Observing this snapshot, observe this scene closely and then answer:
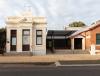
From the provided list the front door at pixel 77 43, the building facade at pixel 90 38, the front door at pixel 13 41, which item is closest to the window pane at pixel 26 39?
the front door at pixel 13 41

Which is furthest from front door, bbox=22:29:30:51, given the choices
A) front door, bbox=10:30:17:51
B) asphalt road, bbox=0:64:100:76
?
asphalt road, bbox=0:64:100:76

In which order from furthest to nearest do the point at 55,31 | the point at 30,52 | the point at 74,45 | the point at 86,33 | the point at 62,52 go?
the point at 55,31
the point at 74,45
the point at 86,33
the point at 62,52
the point at 30,52

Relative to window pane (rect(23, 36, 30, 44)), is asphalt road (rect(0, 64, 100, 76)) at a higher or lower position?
lower

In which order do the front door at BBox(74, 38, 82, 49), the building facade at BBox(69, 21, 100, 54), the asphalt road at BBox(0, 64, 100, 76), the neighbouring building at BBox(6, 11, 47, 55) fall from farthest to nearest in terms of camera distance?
the front door at BBox(74, 38, 82, 49) < the building facade at BBox(69, 21, 100, 54) < the neighbouring building at BBox(6, 11, 47, 55) < the asphalt road at BBox(0, 64, 100, 76)

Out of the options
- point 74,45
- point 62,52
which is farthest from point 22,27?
point 74,45

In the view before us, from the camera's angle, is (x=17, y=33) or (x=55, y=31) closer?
(x=17, y=33)

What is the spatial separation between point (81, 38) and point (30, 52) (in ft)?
49.1

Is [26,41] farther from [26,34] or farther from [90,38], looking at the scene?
[90,38]

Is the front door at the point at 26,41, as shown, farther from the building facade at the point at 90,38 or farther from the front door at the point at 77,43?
the front door at the point at 77,43

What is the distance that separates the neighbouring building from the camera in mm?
54031

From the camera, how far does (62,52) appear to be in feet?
191

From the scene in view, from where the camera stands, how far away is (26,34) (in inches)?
2140

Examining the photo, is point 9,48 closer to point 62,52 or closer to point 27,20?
point 27,20

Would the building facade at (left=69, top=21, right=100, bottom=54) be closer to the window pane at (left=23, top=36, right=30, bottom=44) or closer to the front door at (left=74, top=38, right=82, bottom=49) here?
the front door at (left=74, top=38, right=82, bottom=49)
